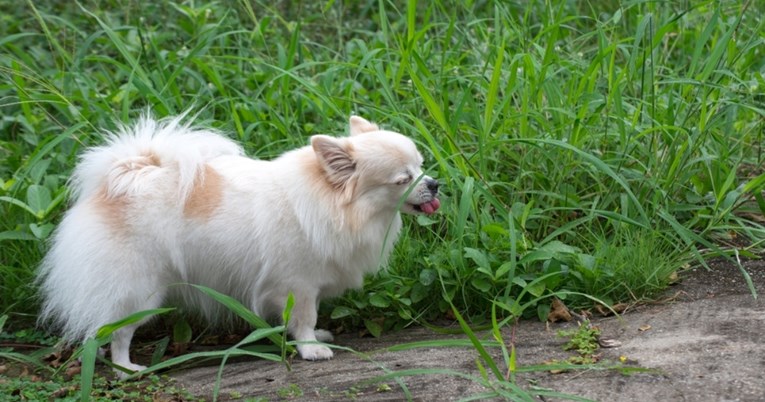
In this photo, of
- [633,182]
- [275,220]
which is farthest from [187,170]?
[633,182]

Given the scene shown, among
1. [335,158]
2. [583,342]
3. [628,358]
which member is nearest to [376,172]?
[335,158]

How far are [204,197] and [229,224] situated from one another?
139 millimetres

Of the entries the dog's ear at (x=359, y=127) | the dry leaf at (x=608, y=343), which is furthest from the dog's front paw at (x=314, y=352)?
the dry leaf at (x=608, y=343)

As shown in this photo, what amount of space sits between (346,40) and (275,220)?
10.2 feet

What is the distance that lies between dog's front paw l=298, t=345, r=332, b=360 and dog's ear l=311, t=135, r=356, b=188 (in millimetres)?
633

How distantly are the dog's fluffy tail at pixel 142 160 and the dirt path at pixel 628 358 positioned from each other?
735 millimetres

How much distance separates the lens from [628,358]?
3.29m

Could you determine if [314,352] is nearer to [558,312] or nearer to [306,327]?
[306,327]

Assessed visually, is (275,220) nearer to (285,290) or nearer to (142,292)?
(285,290)

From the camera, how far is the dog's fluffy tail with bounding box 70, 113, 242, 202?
3.63 meters

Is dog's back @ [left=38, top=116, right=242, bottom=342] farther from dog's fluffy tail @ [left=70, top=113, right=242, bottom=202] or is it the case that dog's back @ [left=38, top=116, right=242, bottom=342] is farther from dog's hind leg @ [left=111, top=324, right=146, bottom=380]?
dog's hind leg @ [left=111, top=324, right=146, bottom=380]

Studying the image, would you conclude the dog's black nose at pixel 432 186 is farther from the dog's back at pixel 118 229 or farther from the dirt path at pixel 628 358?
the dog's back at pixel 118 229

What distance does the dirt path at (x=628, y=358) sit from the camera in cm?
304

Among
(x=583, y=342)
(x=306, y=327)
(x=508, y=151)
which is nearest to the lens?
(x=583, y=342)
